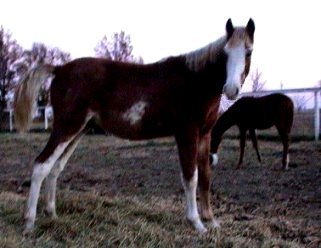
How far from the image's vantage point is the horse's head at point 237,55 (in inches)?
187

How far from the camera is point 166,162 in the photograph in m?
11.3

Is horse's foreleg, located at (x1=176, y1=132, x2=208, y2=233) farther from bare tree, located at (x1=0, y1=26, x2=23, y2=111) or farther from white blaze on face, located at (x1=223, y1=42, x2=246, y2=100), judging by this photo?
bare tree, located at (x1=0, y1=26, x2=23, y2=111)

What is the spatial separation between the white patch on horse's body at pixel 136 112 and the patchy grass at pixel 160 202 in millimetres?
935

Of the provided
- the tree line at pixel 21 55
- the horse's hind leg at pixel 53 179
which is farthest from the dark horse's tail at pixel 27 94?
the tree line at pixel 21 55

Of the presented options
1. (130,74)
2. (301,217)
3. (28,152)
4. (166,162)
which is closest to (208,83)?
(130,74)

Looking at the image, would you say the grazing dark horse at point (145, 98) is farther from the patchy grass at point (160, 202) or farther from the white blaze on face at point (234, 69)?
the patchy grass at point (160, 202)

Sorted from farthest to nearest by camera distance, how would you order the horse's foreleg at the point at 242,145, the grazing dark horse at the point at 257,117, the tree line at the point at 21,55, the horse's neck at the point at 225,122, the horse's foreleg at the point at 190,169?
the tree line at the point at 21,55 → the horse's neck at the point at 225,122 → the grazing dark horse at the point at 257,117 → the horse's foreleg at the point at 242,145 → the horse's foreleg at the point at 190,169

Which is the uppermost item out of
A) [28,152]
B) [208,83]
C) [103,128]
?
[208,83]

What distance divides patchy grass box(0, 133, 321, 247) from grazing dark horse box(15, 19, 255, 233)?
0.40 meters

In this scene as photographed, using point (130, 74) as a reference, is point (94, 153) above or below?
below

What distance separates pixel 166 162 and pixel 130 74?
612cm

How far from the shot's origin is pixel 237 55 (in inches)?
192

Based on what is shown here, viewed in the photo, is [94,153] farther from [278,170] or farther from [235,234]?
[235,234]

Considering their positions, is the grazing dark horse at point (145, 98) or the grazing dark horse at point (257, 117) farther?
the grazing dark horse at point (257, 117)
